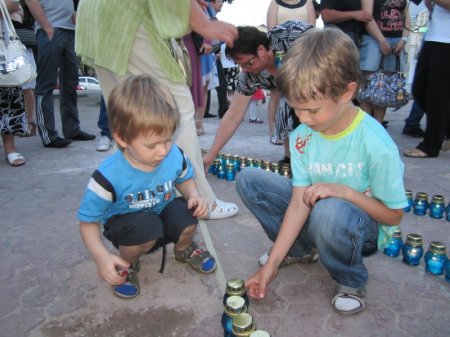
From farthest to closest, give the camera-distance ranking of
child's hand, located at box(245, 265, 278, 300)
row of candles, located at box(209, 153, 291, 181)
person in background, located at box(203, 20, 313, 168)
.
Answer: row of candles, located at box(209, 153, 291, 181) → person in background, located at box(203, 20, 313, 168) → child's hand, located at box(245, 265, 278, 300)

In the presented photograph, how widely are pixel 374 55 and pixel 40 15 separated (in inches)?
151

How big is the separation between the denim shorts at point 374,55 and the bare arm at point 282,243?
3489mm

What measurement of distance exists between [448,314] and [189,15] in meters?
2.06

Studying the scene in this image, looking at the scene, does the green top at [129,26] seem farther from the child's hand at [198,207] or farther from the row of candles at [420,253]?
the row of candles at [420,253]

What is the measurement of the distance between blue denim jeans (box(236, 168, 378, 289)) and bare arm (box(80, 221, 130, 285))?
78 centimetres

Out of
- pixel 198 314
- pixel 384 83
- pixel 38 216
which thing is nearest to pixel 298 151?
pixel 198 314

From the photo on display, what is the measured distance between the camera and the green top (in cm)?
241

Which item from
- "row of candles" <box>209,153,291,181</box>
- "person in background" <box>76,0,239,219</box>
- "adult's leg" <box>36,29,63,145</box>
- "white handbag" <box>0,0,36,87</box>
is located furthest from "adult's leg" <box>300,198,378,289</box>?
"adult's leg" <box>36,29,63,145</box>

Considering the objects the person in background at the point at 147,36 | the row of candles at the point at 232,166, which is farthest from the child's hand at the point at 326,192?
the row of candles at the point at 232,166

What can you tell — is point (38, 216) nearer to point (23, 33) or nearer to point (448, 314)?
point (448, 314)

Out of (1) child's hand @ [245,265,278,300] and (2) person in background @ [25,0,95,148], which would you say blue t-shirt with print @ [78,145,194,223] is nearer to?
(1) child's hand @ [245,265,278,300]

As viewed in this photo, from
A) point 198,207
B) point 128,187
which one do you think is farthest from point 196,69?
point 128,187

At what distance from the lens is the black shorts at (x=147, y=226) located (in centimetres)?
200

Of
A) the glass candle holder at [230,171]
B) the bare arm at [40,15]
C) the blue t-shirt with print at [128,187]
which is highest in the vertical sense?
the bare arm at [40,15]
